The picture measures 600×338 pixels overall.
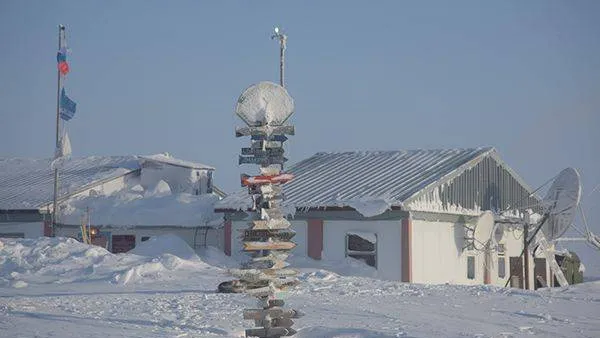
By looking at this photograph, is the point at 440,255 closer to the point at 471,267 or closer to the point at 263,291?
the point at 471,267

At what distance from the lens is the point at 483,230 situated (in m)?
28.0

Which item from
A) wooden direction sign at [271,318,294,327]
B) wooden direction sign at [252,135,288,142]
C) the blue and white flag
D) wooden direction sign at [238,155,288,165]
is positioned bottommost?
wooden direction sign at [271,318,294,327]

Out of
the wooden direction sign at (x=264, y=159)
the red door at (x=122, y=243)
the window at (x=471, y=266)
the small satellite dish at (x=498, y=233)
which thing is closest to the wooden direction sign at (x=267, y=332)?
the wooden direction sign at (x=264, y=159)

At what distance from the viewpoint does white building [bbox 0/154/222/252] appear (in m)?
32.0

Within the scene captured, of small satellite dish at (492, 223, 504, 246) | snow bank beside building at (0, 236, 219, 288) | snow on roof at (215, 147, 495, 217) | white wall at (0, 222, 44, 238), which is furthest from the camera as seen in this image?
white wall at (0, 222, 44, 238)

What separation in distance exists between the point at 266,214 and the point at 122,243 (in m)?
23.4

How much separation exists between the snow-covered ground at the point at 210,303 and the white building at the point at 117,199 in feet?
20.9

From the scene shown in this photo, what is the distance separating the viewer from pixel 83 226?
30672mm

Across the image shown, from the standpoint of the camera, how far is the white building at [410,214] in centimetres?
2586

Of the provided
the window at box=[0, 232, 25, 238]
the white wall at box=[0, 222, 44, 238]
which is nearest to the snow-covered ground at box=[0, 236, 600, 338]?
the white wall at box=[0, 222, 44, 238]

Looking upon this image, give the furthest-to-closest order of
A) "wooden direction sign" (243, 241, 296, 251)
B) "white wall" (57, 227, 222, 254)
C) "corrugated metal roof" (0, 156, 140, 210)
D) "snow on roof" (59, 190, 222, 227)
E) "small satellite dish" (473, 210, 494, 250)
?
"corrugated metal roof" (0, 156, 140, 210) < "snow on roof" (59, 190, 222, 227) < "white wall" (57, 227, 222, 254) < "small satellite dish" (473, 210, 494, 250) < "wooden direction sign" (243, 241, 296, 251)

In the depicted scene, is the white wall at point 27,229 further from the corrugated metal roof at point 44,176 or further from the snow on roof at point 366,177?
the snow on roof at point 366,177

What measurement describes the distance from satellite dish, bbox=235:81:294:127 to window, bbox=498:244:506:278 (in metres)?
21.9

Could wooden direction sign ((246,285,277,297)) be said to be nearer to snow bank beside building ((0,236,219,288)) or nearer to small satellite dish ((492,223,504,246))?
snow bank beside building ((0,236,219,288))
